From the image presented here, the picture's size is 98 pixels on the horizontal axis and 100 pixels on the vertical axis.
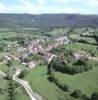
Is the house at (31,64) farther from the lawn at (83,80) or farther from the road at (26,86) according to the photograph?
the lawn at (83,80)

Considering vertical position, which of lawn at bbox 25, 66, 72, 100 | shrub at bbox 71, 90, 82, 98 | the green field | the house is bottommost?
the green field

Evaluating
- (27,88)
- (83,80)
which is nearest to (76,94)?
(83,80)

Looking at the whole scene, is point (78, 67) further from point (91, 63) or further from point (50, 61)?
point (50, 61)

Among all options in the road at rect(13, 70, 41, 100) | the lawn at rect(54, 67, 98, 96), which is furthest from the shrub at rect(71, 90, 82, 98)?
the road at rect(13, 70, 41, 100)

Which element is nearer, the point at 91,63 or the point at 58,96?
the point at 58,96

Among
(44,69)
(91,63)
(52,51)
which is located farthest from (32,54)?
(91,63)

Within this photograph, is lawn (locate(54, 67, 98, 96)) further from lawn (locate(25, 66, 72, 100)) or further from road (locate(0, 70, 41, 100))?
road (locate(0, 70, 41, 100))

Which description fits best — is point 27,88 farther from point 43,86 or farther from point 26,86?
point 43,86
